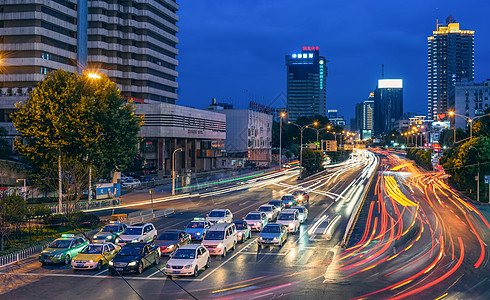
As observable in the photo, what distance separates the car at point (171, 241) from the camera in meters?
28.2

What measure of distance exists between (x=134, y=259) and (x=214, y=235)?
649 centimetres

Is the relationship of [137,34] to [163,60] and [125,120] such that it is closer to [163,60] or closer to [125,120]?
[163,60]

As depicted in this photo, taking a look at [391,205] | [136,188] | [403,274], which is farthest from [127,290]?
[136,188]

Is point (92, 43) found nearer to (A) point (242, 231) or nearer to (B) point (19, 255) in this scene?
(A) point (242, 231)

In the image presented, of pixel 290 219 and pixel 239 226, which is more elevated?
pixel 239 226

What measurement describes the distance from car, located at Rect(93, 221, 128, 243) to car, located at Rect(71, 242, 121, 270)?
4803mm

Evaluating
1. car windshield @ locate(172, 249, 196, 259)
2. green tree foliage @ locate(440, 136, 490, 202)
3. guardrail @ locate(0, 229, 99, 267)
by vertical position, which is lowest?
guardrail @ locate(0, 229, 99, 267)

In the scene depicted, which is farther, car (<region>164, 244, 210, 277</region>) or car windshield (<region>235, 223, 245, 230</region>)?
car windshield (<region>235, 223, 245, 230</region>)

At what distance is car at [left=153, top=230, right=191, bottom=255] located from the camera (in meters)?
28.2

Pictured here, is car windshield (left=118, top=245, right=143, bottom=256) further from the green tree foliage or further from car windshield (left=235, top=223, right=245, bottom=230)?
the green tree foliage

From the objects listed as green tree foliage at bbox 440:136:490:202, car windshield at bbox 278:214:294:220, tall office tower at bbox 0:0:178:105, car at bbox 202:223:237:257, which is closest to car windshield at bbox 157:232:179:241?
car at bbox 202:223:237:257

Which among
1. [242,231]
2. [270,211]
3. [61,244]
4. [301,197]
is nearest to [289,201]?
[301,197]

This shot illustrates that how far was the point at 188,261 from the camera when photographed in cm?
2328

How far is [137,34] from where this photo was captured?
112 m
